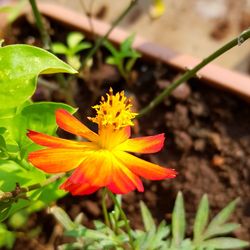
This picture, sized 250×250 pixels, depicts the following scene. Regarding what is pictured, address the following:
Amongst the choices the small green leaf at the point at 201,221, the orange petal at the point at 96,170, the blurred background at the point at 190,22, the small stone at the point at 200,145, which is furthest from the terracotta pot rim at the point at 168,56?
the orange petal at the point at 96,170

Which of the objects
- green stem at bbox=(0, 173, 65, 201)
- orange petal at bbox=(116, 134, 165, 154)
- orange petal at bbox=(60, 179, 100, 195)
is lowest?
orange petal at bbox=(60, 179, 100, 195)

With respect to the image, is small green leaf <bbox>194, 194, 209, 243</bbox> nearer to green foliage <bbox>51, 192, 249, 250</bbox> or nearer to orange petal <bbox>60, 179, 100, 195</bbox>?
green foliage <bbox>51, 192, 249, 250</bbox>

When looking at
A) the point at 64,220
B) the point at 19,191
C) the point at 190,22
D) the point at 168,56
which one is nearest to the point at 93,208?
the point at 64,220

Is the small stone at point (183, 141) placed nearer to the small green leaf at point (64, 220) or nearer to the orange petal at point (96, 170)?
the small green leaf at point (64, 220)

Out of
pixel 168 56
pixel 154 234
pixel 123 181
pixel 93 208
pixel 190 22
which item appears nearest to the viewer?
pixel 123 181

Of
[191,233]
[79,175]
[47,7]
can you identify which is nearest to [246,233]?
[191,233]

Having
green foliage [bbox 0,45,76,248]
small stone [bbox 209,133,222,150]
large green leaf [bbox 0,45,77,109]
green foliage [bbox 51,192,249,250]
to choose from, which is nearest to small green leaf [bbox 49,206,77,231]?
green foliage [bbox 51,192,249,250]

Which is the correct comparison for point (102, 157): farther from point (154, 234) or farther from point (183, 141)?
point (183, 141)
